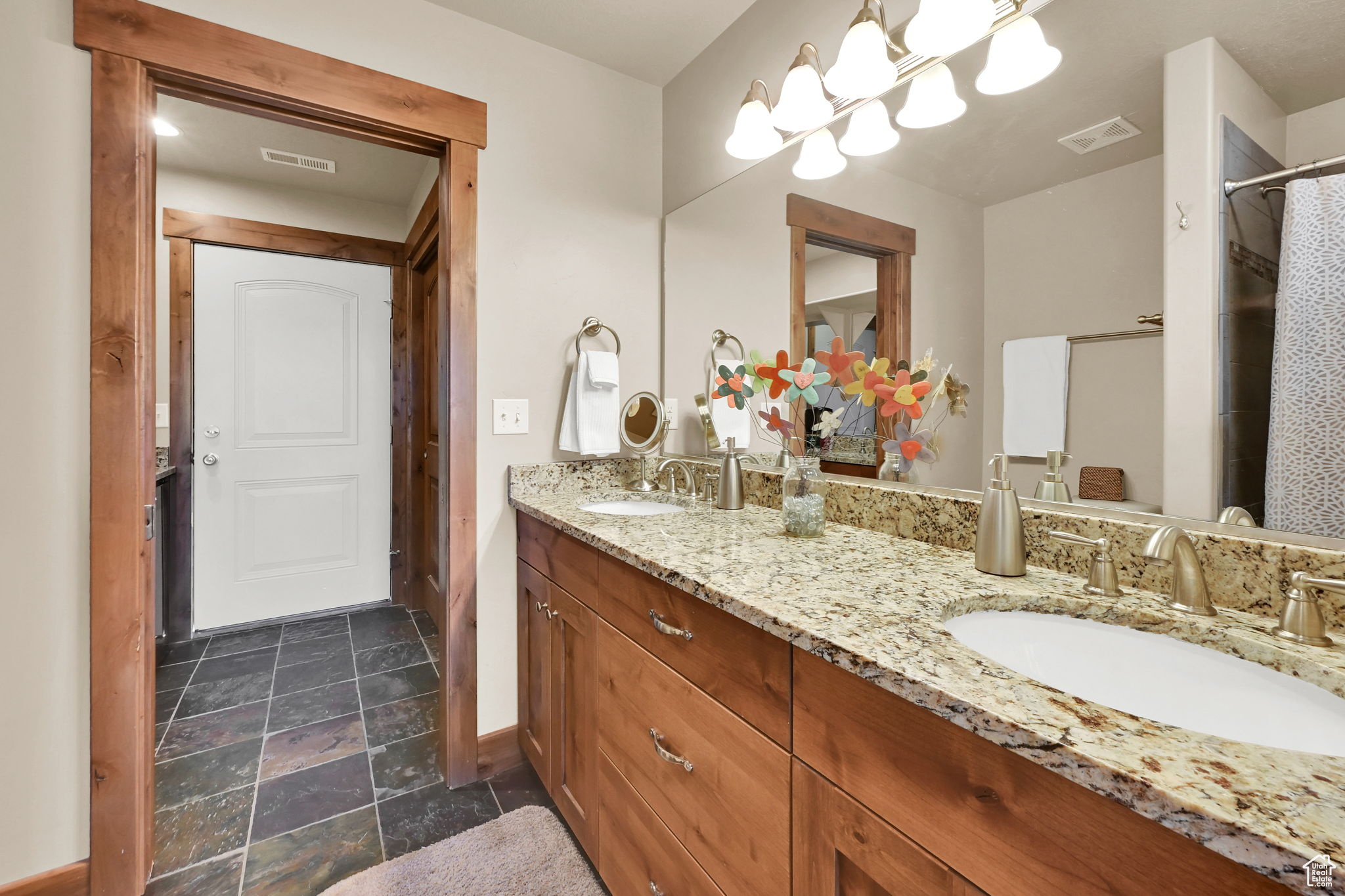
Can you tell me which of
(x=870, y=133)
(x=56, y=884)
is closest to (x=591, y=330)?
(x=870, y=133)

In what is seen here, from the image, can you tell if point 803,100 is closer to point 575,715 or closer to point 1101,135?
point 1101,135

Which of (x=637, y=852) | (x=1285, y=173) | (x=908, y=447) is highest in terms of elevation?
(x=1285, y=173)

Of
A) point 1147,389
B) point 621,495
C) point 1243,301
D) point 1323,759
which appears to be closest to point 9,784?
point 621,495

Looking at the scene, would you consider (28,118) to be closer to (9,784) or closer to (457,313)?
(457,313)

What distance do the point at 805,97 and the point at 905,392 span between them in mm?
811

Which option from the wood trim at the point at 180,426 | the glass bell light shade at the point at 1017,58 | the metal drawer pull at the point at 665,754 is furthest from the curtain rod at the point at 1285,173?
the wood trim at the point at 180,426

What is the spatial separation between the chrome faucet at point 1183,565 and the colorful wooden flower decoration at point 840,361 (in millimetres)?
661

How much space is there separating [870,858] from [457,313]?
1643 millimetres

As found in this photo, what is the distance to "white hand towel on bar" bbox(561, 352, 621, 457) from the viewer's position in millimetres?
1872

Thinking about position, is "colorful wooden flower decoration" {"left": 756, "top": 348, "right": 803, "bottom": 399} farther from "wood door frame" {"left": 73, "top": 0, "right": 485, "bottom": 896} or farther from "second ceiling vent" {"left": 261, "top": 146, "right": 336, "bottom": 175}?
"second ceiling vent" {"left": 261, "top": 146, "right": 336, "bottom": 175}

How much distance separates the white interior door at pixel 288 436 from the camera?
278cm

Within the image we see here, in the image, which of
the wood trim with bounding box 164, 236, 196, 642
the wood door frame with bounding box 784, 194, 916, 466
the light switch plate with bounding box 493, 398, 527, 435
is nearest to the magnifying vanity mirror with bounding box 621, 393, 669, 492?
the light switch plate with bounding box 493, 398, 527, 435

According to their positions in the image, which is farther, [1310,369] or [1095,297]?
[1095,297]

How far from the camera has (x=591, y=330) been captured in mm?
1963
